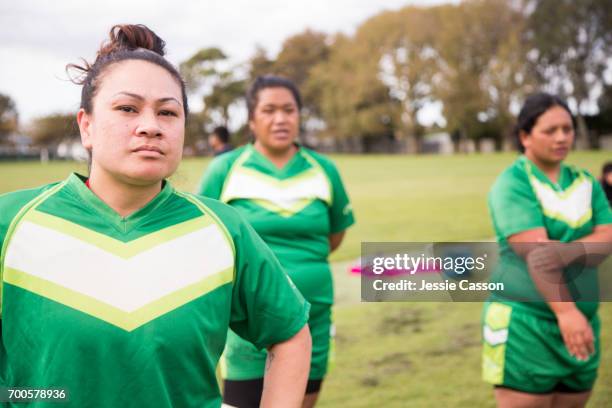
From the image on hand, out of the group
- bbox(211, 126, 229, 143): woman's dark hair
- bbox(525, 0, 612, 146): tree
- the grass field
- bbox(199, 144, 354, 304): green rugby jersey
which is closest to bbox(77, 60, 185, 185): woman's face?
the grass field

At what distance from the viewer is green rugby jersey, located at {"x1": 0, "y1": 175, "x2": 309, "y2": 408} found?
1507 millimetres

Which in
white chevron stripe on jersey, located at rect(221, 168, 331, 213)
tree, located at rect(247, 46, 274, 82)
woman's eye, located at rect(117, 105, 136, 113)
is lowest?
white chevron stripe on jersey, located at rect(221, 168, 331, 213)

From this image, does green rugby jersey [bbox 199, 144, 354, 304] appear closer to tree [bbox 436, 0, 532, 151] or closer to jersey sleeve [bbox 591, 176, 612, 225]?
jersey sleeve [bbox 591, 176, 612, 225]

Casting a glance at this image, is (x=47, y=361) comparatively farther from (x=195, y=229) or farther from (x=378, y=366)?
(x=378, y=366)

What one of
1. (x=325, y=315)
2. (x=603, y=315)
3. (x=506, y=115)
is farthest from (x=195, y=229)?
(x=506, y=115)

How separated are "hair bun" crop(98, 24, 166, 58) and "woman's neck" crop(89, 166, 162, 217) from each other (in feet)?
1.43

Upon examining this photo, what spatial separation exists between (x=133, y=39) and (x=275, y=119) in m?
1.75

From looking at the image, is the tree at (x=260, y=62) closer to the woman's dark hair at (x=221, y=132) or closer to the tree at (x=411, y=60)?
the tree at (x=411, y=60)

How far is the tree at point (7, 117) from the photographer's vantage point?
8750 centimetres

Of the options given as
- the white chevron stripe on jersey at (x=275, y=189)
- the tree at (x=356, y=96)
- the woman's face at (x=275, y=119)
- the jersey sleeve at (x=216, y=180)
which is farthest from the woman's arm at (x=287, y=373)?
the tree at (x=356, y=96)

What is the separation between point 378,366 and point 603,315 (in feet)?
9.95

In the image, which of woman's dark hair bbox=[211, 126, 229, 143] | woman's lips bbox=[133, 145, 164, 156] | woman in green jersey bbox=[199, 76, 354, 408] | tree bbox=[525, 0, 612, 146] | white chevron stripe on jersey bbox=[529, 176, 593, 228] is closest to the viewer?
woman's lips bbox=[133, 145, 164, 156]

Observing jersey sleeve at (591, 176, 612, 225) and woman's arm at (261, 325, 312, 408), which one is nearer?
woman's arm at (261, 325, 312, 408)

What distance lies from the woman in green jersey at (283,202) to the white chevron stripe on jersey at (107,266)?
159 centimetres
